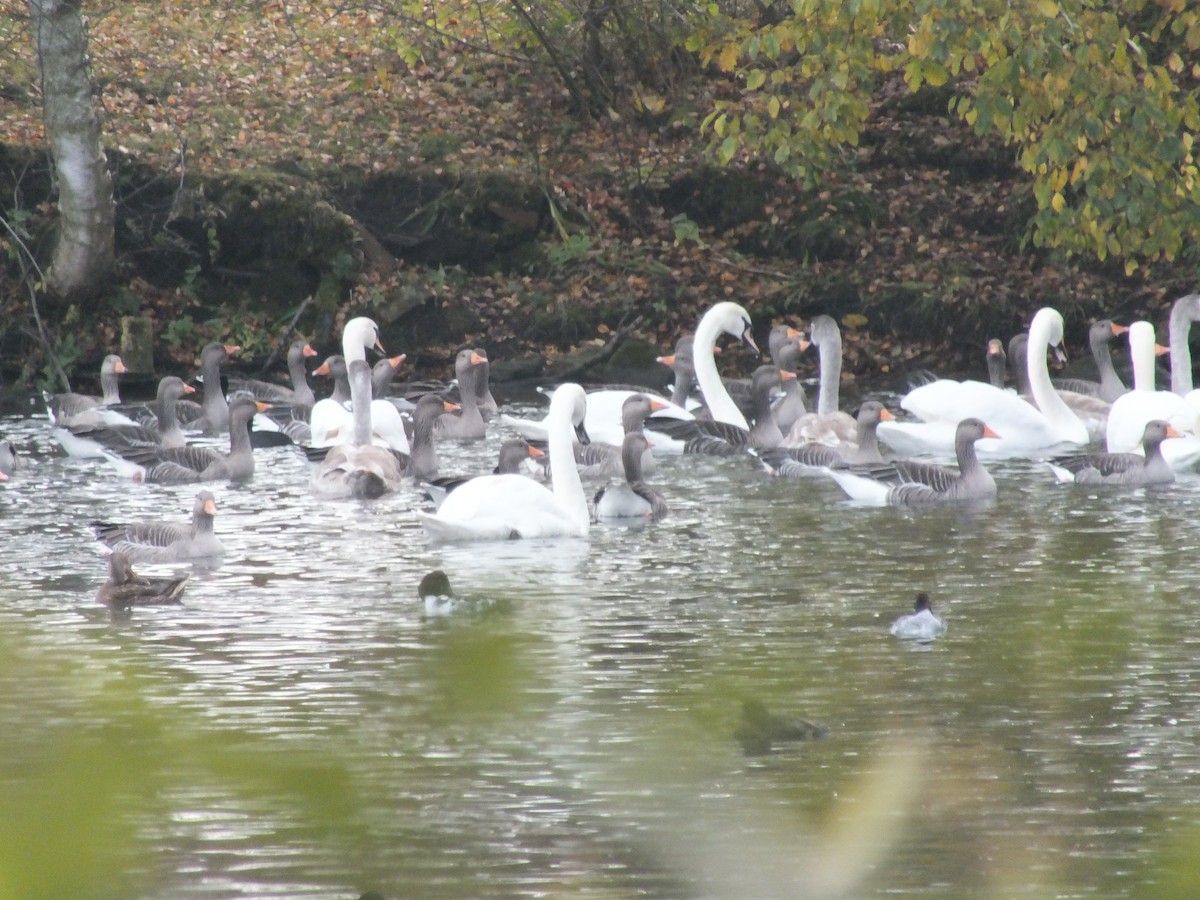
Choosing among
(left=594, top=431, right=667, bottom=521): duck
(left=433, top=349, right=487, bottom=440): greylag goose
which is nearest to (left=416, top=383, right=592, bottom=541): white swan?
(left=594, top=431, right=667, bottom=521): duck

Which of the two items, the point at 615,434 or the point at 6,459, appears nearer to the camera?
the point at 6,459

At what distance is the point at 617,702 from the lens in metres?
6.82

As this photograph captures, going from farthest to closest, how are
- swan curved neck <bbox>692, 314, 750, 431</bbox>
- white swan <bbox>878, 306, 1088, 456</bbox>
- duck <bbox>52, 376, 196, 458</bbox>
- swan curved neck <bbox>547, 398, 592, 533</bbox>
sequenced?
swan curved neck <bbox>692, 314, 750, 431</bbox>, white swan <bbox>878, 306, 1088, 456</bbox>, duck <bbox>52, 376, 196, 458</bbox>, swan curved neck <bbox>547, 398, 592, 533</bbox>

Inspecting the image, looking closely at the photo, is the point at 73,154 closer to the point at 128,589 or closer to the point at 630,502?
the point at 630,502

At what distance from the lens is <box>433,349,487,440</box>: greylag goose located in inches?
663

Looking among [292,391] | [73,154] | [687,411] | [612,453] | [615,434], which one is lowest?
[612,453]

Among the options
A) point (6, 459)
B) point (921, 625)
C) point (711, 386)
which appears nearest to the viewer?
point (921, 625)

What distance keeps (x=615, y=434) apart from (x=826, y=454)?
2.10 meters

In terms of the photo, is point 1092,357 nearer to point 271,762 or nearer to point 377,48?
point 377,48

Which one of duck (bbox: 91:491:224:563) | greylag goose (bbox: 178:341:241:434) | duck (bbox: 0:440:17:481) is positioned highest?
greylag goose (bbox: 178:341:241:434)

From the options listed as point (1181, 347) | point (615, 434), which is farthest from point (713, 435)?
point (1181, 347)

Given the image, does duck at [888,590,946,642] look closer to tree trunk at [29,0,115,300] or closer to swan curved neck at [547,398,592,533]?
swan curved neck at [547,398,592,533]

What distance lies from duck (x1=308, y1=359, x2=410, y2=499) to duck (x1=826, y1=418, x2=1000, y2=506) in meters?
3.20

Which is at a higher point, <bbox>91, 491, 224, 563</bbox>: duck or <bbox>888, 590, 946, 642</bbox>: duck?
<bbox>91, 491, 224, 563</bbox>: duck
